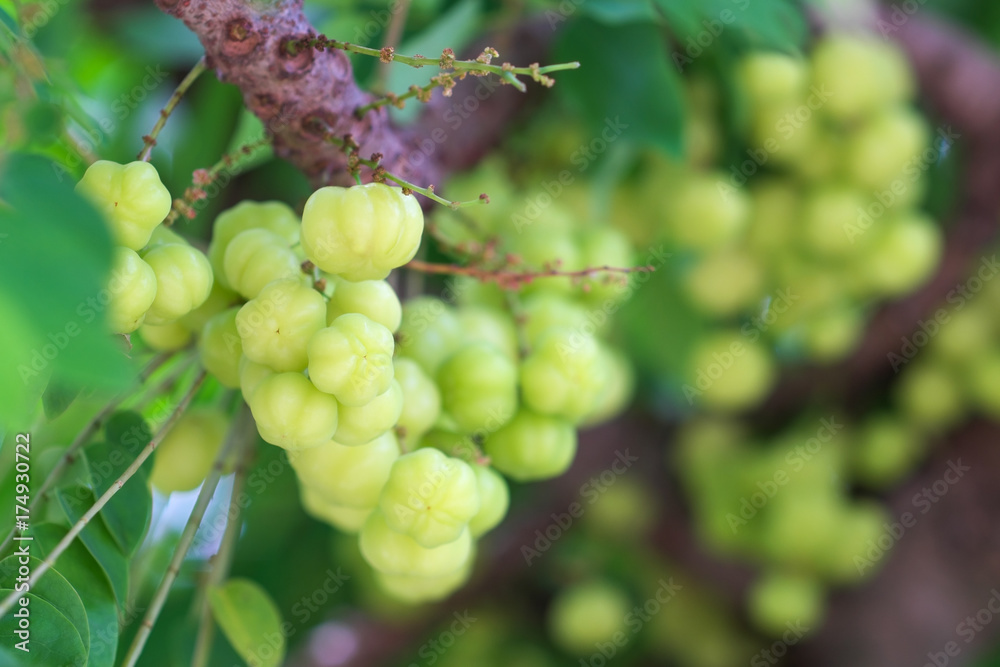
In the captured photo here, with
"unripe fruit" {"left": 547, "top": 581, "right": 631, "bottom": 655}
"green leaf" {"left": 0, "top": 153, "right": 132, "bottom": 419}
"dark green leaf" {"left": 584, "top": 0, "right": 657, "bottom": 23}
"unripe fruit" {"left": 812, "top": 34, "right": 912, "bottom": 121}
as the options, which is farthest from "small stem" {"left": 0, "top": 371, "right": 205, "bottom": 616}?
"unripe fruit" {"left": 547, "top": 581, "right": 631, "bottom": 655}

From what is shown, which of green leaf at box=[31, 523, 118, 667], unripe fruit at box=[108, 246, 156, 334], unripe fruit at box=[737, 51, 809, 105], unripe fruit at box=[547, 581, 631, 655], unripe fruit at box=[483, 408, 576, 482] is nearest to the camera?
unripe fruit at box=[108, 246, 156, 334]

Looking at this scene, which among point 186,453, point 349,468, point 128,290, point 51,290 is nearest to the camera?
point 51,290

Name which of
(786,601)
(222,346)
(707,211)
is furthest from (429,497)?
(786,601)

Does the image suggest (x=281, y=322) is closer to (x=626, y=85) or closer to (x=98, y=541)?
(x=98, y=541)

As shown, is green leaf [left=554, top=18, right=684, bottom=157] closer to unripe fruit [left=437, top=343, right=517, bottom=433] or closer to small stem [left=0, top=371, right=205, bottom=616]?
unripe fruit [left=437, top=343, right=517, bottom=433]

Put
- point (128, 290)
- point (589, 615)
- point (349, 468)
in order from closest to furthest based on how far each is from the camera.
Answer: point (128, 290)
point (349, 468)
point (589, 615)

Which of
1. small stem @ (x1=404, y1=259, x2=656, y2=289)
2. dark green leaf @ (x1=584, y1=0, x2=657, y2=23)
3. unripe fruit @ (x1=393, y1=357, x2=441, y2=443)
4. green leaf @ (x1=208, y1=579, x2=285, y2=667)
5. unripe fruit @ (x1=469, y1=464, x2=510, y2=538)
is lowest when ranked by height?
green leaf @ (x1=208, y1=579, x2=285, y2=667)
